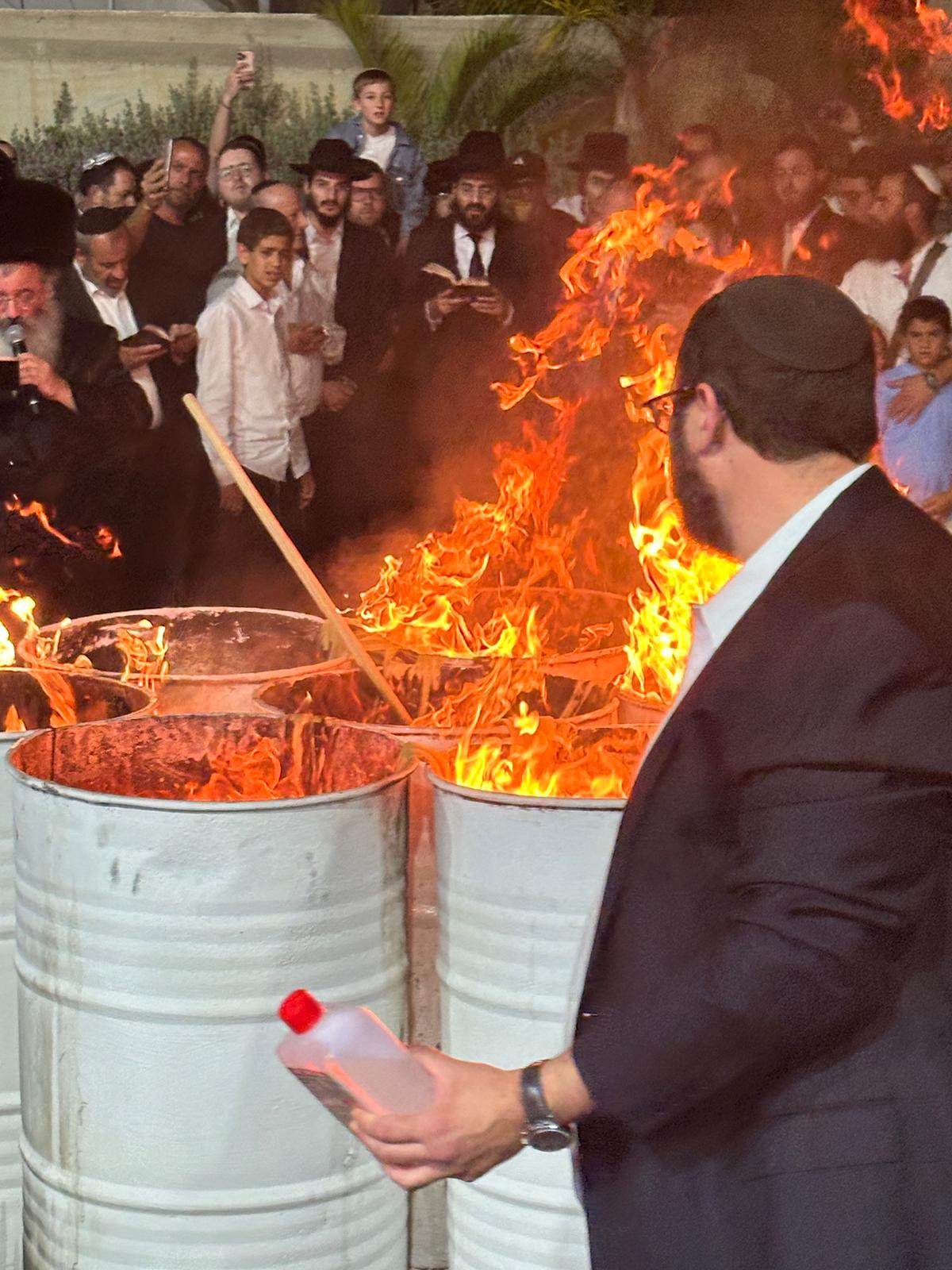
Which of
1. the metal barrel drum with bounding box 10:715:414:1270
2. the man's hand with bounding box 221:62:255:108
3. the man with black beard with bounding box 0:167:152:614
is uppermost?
the man's hand with bounding box 221:62:255:108

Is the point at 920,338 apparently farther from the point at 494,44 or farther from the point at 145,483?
the point at 145,483

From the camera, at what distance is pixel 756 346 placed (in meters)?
1.50

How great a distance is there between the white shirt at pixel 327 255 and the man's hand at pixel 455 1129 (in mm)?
5192

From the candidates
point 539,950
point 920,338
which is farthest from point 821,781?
point 920,338

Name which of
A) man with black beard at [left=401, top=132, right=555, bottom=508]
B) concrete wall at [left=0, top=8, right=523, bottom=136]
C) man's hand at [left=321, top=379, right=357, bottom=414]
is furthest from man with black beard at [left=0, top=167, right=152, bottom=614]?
man with black beard at [left=401, top=132, right=555, bottom=508]

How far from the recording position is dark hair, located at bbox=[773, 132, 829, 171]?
606 cm

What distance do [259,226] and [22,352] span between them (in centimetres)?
108

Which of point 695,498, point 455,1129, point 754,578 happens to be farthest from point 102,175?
point 455,1129

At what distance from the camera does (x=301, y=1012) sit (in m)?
1.50

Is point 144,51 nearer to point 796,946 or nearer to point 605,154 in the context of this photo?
point 605,154

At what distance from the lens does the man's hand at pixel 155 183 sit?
19.9 ft

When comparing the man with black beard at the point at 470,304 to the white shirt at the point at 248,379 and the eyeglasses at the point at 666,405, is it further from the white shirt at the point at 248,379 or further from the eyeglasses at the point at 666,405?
Answer: the eyeglasses at the point at 666,405

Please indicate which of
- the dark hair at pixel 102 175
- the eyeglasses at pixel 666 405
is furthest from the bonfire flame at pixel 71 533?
the eyeglasses at pixel 666 405

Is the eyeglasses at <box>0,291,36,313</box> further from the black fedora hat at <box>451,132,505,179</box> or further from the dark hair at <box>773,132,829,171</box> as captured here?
the dark hair at <box>773,132,829,171</box>
